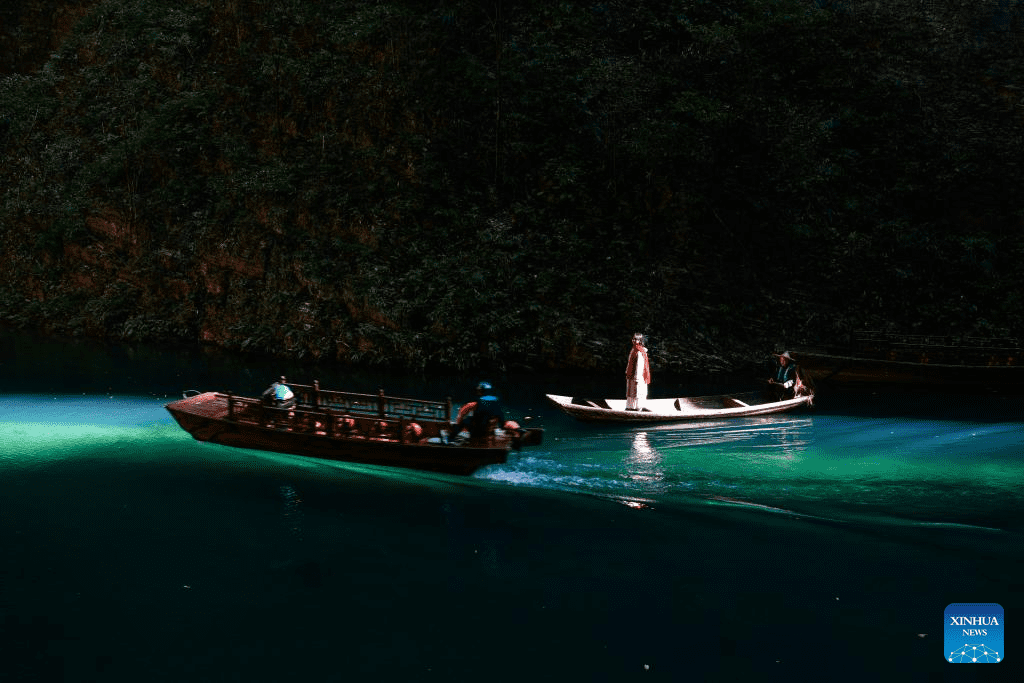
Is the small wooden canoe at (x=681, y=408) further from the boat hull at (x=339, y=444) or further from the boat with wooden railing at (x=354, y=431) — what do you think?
the boat hull at (x=339, y=444)

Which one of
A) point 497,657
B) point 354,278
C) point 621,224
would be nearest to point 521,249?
point 621,224

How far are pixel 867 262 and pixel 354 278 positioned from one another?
22792mm

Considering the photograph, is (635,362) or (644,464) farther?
(635,362)

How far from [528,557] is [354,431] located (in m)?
6.47

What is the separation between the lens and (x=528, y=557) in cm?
1332

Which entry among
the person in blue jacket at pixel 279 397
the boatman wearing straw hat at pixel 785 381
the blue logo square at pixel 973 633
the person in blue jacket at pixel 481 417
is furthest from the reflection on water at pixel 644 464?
the person in blue jacket at pixel 279 397

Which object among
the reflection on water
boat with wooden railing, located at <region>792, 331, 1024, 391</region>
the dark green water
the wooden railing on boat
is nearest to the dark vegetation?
boat with wooden railing, located at <region>792, 331, 1024, 391</region>

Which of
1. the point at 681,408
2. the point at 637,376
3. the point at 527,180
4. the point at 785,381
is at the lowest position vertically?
the point at 681,408

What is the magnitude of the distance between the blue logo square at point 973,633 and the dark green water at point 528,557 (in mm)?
185

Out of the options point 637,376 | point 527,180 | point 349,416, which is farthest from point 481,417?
point 527,180

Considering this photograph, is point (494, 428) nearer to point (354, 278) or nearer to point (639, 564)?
point (639, 564)

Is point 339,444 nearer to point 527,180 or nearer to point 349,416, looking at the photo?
point 349,416

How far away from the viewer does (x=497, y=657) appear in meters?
10.2

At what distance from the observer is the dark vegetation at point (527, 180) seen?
3344 cm
